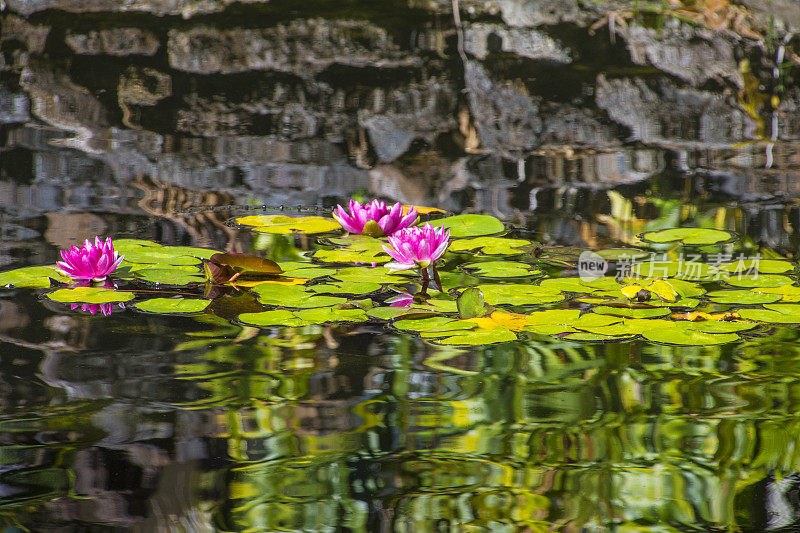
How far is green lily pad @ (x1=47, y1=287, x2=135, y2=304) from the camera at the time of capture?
1373 mm

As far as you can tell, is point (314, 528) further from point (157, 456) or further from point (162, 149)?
point (162, 149)

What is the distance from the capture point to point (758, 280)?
1474mm

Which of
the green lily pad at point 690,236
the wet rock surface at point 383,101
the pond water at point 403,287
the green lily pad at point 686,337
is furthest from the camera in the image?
the wet rock surface at point 383,101

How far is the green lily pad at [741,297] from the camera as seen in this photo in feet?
4.50

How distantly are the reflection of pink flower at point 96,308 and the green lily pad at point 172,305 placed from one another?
1.5 inches

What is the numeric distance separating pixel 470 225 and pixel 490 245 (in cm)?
13

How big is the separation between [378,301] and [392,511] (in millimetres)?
581

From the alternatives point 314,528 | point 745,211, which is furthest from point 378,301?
point 745,211

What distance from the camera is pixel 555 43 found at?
3.29 m

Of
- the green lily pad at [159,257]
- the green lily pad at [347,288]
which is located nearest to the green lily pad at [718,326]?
the green lily pad at [347,288]

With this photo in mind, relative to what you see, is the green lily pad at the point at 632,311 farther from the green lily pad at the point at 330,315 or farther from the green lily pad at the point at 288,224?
the green lily pad at the point at 288,224

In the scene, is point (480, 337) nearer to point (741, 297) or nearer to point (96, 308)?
point (741, 297)

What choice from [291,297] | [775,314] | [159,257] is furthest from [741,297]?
[159,257]

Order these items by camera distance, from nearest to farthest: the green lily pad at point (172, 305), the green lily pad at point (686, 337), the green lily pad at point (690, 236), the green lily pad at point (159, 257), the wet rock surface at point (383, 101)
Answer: the green lily pad at point (686, 337), the green lily pad at point (172, 305), the green lily pad at point (159, 257), the green lily pad at point (690, 236), the wet rock surface at point (383, 101)
